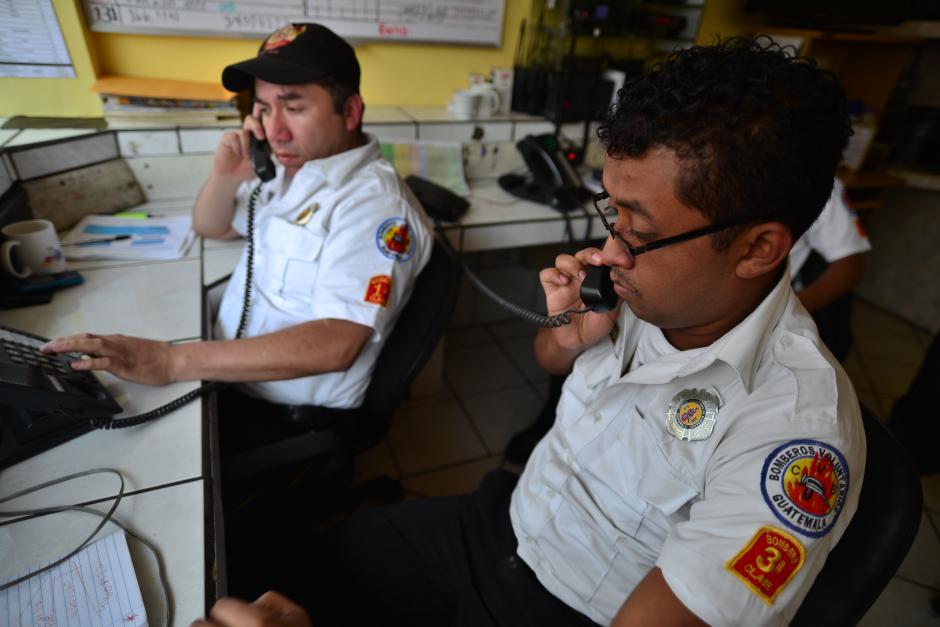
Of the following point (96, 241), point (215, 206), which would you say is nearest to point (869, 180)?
point (215, 206)

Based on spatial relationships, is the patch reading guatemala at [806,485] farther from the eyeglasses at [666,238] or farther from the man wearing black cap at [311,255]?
Answer: the man wearing black cap at [311,255]

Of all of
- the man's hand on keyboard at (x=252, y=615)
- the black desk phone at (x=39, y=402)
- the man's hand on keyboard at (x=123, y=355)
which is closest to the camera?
the man's hand on keyboard at (x=252, y=615)

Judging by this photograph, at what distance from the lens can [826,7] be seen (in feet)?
8.32

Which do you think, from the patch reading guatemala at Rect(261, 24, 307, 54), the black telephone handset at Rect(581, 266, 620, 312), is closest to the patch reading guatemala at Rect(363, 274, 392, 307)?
the black telephone handset at Rect(581, 266, 620, 312)

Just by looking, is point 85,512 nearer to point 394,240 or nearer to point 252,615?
point 252,615

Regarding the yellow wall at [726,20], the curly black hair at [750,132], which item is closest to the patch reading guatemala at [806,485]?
the curly black hair at [750,132]

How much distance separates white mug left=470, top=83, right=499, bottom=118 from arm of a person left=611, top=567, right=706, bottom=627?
75.3 inches

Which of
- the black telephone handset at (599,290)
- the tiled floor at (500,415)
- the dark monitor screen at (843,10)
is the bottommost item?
the tiled floor at (500,415)

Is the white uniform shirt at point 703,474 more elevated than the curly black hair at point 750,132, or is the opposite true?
the curly black hair at point 750,132

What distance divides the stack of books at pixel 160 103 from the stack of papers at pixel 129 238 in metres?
0.34

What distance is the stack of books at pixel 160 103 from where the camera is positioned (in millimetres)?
1668

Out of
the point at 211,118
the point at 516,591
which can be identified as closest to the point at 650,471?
the point at 516,591

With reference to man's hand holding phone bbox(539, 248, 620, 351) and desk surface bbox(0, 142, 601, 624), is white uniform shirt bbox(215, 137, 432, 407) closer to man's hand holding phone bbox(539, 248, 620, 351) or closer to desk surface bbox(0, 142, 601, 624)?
desk surface bbox(0, 142, 601, 624)

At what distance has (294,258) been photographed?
1.25 meters
